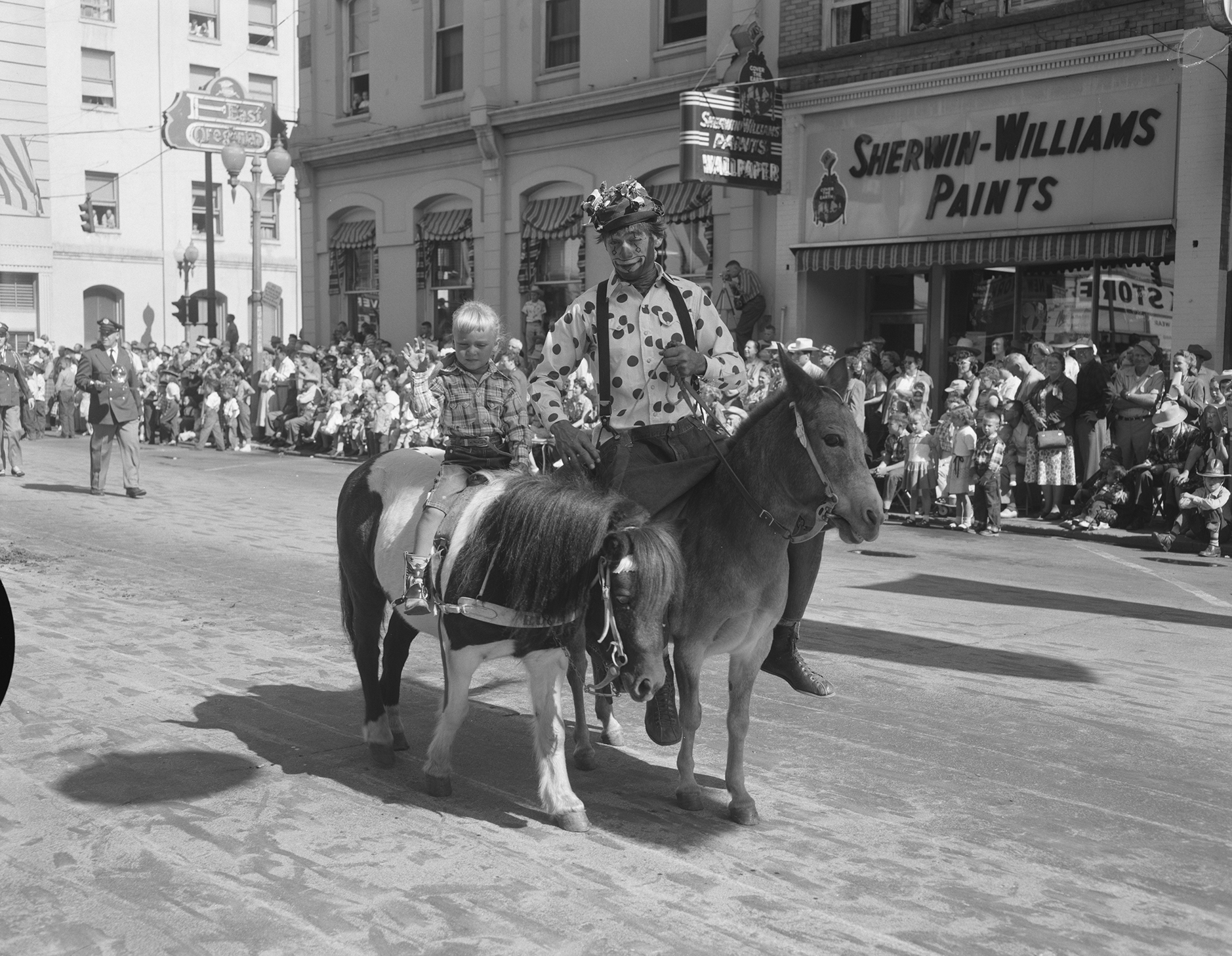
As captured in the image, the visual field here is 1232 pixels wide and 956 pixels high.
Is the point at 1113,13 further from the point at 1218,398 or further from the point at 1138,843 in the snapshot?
the point at 1138,843

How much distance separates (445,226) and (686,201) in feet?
22.2

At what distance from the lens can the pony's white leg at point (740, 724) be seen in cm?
473

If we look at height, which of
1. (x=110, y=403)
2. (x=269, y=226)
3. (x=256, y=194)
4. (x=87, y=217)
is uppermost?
(x=269, y=226)

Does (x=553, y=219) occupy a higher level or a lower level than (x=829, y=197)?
higher

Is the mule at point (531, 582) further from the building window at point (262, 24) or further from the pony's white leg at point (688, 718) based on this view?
the building window at point (262, 24)

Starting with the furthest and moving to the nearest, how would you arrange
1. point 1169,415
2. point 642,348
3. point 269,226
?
point 269,226, point 1169,415, point 642,348

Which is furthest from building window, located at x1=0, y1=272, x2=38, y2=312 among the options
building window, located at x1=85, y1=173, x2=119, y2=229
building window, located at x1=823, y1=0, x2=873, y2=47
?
building window, located at x1=823, y1=0, x2=873, y2=47

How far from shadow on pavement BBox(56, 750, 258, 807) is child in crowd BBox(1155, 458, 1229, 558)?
10014mm

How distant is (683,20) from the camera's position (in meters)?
22.0

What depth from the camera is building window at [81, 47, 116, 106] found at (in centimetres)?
4556

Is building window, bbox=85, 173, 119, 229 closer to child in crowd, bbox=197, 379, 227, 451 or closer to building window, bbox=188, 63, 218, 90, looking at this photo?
building window, bbox=188, 63, 218, 90

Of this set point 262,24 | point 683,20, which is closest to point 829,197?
point 683,20

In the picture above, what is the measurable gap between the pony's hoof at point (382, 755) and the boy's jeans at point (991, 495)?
32.3 ft

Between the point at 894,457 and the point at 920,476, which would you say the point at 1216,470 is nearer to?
the point at 920,476
